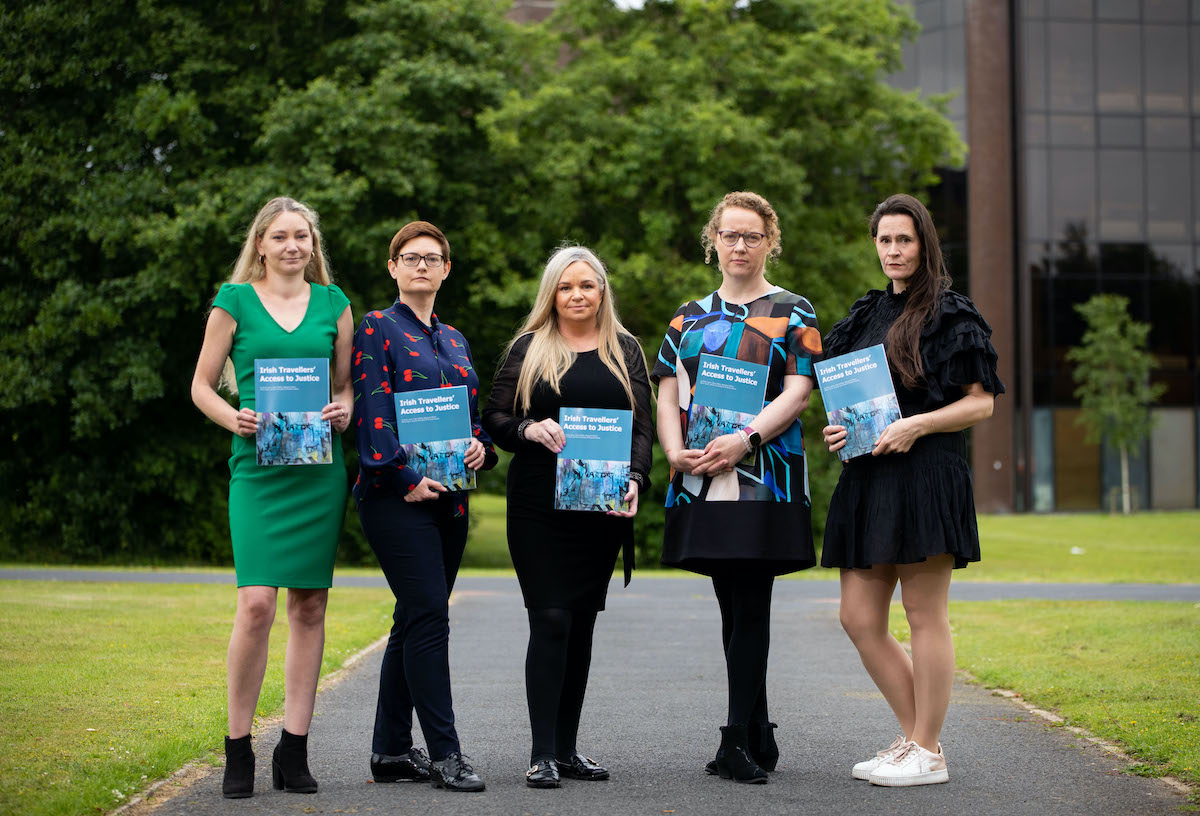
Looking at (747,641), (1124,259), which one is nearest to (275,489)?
(747,641)

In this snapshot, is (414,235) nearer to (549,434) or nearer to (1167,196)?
(549,434)

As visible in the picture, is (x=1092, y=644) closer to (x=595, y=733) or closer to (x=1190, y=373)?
(x=595, y=733)

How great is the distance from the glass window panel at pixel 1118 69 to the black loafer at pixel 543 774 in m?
45.2

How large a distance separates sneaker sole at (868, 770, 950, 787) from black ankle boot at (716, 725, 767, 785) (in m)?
0.45

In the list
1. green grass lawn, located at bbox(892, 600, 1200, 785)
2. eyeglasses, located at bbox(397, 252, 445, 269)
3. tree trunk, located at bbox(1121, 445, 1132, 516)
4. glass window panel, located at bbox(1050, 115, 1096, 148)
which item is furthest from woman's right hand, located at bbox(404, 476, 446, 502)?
glass window panel, located at bbox(1050, 115, 1096, 148)

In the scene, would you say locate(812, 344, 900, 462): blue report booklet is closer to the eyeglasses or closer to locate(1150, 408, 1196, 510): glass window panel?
the eyeglasses

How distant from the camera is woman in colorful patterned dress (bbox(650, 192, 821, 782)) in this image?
528 cm

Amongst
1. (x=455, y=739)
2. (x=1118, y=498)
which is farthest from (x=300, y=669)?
(x=1118, y=498)

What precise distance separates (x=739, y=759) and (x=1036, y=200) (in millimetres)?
43047

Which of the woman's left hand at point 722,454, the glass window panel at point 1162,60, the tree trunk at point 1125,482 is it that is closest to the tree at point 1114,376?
the tree trunk at point 1125,482

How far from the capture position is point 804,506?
540 centimetres

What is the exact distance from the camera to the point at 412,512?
5215 millimetres

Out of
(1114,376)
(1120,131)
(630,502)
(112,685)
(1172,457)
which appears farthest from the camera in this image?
(1172,457)

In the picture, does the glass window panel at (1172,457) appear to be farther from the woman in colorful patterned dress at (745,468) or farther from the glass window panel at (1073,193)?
the woman in colorful patterned dress at (745,468)
